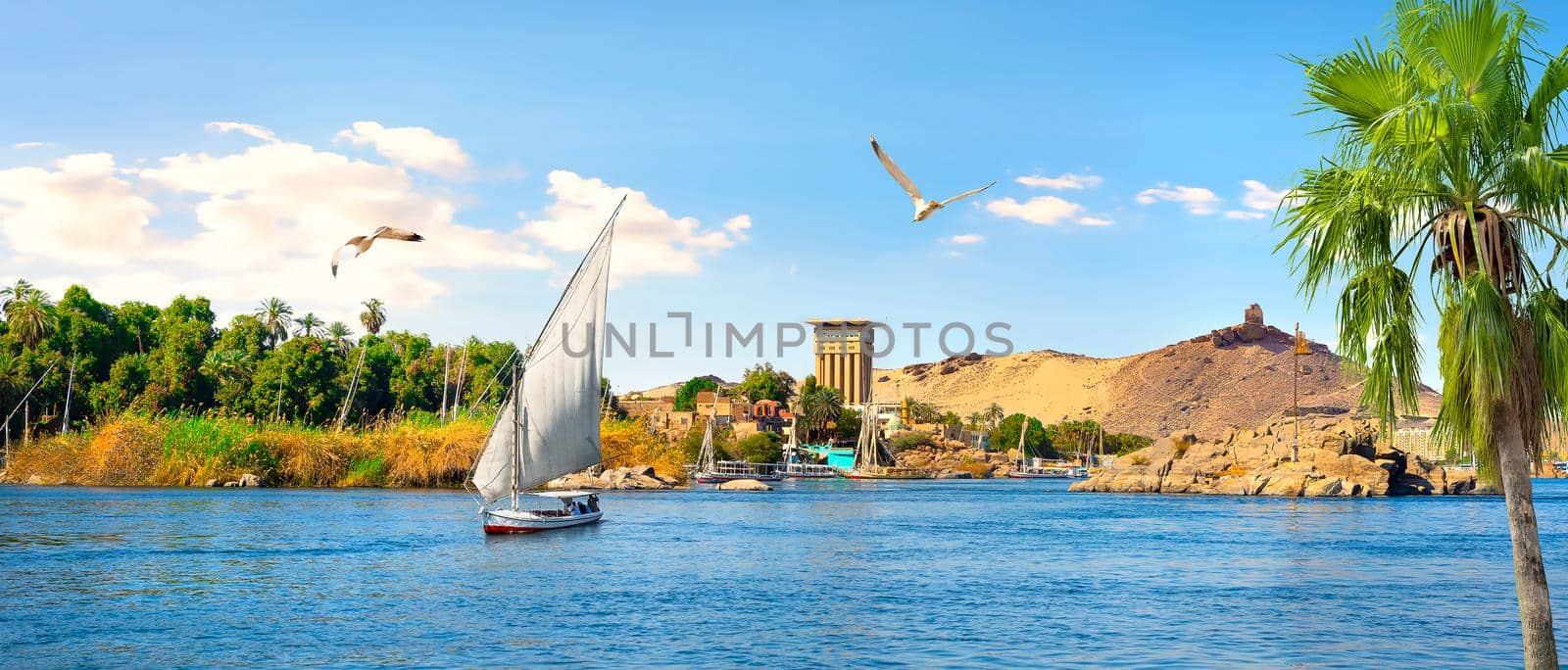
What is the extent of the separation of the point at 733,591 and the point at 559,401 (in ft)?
44.7

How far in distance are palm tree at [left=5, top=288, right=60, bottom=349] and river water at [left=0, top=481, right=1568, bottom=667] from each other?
112 ft

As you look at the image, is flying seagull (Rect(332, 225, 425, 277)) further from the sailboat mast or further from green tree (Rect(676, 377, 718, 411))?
green tree (Rect(676, 377, 718, 411))

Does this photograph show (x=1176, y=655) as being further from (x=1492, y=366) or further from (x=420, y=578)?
(x=420, y=578)

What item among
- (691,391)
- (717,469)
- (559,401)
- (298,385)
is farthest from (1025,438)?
(559,401)

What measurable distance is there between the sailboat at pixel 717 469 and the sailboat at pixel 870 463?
15.5 m

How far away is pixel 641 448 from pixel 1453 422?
84173mm

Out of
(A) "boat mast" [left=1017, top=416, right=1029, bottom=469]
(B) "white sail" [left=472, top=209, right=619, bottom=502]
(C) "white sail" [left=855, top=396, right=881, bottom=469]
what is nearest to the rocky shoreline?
(C) "white sail" [left=855, top=396, right=881, bottom=469]

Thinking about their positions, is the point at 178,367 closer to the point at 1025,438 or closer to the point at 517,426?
the point at 517,426

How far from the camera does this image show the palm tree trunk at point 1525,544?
9.24m

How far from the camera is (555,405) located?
40719 mm

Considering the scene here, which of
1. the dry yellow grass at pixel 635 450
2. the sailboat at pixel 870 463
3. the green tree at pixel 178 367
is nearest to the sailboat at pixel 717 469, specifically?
the dry yellow grass at pixel 635 450

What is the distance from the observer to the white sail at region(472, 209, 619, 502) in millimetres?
39625

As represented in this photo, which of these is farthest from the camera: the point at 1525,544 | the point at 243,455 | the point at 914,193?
the point at 243,455

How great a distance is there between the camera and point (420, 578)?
30.6 meters
